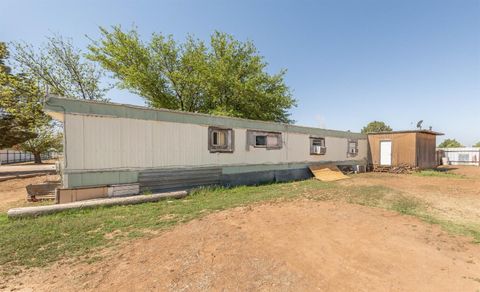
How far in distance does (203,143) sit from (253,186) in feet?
12.7

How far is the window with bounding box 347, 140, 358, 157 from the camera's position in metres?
19.5

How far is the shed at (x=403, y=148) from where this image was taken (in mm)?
18719

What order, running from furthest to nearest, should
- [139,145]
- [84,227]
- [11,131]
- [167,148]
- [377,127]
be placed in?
[377,127]
[11,131]
[167,148]
[139,145]
[84,227]

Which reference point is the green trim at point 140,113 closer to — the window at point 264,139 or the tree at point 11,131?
the window at point 264,139

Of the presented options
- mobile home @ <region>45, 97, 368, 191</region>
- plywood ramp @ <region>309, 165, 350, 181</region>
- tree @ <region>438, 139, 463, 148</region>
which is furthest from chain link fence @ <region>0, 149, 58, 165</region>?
tree @ <region>438, 139, 463, 148</region>

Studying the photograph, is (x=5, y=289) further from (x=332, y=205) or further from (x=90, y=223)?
(x=332, y=205)

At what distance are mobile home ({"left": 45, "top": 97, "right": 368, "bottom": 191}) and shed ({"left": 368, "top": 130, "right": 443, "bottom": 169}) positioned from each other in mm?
9892

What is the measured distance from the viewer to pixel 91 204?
7203 mm

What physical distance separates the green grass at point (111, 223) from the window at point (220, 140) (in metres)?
2.48

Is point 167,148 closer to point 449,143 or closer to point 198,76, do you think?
point 198,76

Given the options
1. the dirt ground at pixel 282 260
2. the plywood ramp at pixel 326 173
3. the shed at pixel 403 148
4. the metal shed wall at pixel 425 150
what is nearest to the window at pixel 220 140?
the dirt ground at pixel 282 260

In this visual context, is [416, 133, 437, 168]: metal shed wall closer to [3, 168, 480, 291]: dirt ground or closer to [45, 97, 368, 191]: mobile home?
[45, 97, 368, 191]: mobile home

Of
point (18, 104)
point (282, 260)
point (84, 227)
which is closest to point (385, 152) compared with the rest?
point (282, 260)

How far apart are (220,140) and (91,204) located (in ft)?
20.3
